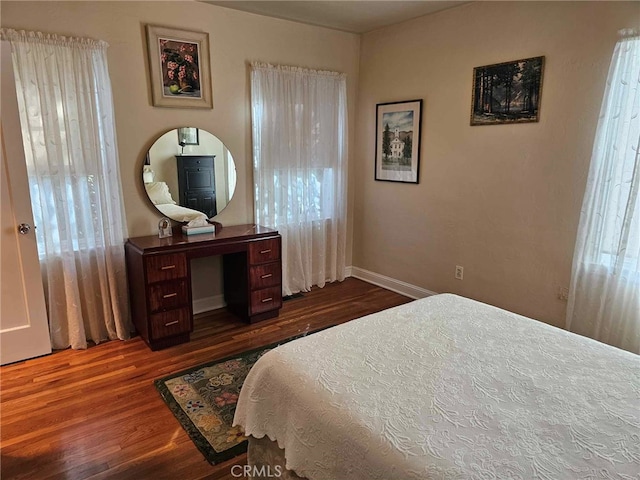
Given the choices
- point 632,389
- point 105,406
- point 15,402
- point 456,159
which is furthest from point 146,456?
point 456,159

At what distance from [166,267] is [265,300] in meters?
0.90

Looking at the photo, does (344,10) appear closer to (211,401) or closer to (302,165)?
(302,165)

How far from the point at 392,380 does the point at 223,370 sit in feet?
5.06

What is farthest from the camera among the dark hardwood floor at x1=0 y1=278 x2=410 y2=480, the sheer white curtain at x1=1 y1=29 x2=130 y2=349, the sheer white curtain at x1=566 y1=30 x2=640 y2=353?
the sheer white curtain at x1=1 y1=29 x2=130 y2=349

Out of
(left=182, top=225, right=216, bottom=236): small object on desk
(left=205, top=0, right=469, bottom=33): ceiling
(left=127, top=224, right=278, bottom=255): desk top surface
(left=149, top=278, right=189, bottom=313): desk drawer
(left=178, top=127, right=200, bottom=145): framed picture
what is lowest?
(left=149, top=278, right=189, bottom=313): desk drawer

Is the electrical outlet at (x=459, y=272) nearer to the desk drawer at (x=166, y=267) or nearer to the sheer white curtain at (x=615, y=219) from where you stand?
the sheer white curtain at (x=615, y=219)

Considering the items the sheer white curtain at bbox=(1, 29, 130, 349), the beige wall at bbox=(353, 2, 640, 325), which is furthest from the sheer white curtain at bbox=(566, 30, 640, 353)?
the sheer white curtain at bbox=(1, 29, 130, 349)

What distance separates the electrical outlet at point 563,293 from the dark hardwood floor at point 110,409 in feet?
5.35

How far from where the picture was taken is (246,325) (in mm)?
3447

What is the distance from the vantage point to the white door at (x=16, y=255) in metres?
2.56

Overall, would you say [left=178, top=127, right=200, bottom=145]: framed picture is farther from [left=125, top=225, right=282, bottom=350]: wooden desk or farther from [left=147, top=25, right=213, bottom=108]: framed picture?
[left=125, top=225, right=282, bottom=350]: wooden desk

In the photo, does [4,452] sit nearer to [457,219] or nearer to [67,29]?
[67,29]

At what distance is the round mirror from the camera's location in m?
3.24

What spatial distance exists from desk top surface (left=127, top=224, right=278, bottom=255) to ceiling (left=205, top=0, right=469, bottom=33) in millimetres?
1788
